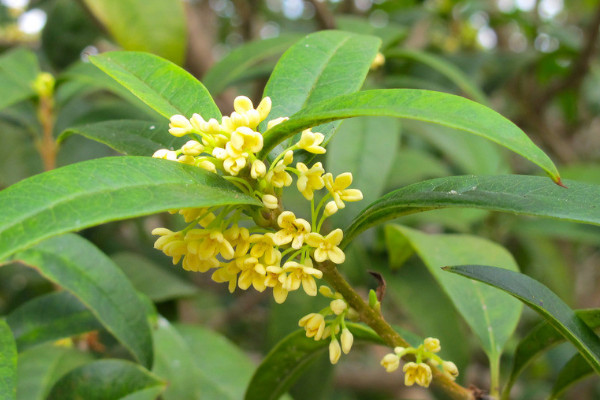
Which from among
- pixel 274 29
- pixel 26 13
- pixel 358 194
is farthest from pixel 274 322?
pixel 274 29

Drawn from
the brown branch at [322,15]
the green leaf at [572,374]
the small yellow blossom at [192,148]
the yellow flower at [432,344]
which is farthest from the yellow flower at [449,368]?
the brown branch at [322,15]

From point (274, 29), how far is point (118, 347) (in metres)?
2.29

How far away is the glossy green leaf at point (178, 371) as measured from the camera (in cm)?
112

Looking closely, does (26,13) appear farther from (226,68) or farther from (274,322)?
(274,322)

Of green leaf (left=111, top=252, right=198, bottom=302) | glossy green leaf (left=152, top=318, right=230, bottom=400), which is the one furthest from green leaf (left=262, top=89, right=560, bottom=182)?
green leaf (left=111, top=252, right=198, bottom=302)

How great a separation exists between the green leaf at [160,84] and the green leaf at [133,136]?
83mm

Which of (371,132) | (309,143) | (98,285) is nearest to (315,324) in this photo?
(309,143)

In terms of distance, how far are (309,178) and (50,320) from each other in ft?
2.25

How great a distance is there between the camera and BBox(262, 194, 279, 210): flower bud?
0.67m

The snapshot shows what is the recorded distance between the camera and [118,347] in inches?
58.1

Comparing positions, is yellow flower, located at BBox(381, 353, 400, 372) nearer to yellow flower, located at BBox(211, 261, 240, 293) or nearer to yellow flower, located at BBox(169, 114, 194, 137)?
yellow flower, located at BBox(211, 261, 240, 293)

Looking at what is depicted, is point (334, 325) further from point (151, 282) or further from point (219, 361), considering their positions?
point (151, 282)

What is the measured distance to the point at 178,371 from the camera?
1.17 m

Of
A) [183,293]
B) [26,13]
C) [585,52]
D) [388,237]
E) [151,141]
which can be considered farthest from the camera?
[26,13]
